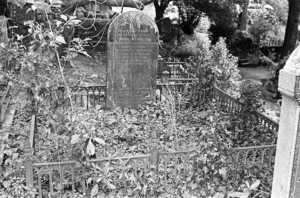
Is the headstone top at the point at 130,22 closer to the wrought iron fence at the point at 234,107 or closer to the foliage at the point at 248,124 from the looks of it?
the wrought iron fence at the point at 234,107

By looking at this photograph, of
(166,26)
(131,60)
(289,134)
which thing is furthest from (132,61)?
(166,26)

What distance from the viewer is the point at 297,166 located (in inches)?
123

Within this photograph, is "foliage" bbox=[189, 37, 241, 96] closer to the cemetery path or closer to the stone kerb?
the cemetery path

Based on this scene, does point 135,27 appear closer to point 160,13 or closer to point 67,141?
point 67,141

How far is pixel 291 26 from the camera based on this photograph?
1619 centimetres

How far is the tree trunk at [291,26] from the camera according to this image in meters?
15.7

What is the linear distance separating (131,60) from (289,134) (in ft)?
14.6

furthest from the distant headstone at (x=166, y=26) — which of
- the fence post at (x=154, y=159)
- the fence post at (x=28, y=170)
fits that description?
the fence post at (x=28, y=170)

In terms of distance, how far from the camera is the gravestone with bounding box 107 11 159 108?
22.7 ft

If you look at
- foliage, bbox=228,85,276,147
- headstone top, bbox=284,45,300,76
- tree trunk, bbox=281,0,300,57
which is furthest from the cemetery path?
headstone top, bbox=284,45,300,76

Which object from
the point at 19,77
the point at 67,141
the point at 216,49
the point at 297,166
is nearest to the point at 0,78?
the point at 19,77

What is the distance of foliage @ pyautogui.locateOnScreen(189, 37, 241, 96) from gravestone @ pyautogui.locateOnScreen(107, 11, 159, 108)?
1.20 m

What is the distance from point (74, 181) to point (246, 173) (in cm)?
218

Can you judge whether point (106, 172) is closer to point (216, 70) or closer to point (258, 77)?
point (216, 70)
